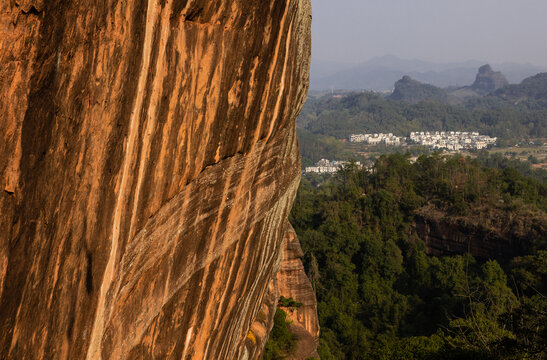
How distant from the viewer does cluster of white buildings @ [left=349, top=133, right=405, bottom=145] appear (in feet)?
424

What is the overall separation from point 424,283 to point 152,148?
27.4m

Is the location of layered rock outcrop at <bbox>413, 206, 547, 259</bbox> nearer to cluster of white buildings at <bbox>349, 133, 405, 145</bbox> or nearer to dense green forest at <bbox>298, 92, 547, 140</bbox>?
cluster of white buildings at <bbox>349, 133, 405, 145</bbox>

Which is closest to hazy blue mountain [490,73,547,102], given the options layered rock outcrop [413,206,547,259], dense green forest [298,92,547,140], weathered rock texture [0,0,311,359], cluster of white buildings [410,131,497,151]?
dense green forest [298,92,547,140]

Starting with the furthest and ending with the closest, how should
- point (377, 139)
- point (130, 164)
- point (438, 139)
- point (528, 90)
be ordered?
point (528, 90) → point (377, 139) → point (438, 139) → point (130, 164)

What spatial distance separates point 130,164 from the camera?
3.07m

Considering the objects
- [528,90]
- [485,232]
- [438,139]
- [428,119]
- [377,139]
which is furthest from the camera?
[528,90]

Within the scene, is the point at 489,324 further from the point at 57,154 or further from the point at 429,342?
the point at 57,154

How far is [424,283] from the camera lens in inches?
1092

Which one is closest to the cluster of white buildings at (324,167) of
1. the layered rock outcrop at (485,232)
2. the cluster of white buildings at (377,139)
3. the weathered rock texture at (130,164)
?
the cluster of white buildings at (377,139)

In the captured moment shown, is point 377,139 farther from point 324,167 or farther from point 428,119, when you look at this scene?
point 324,167

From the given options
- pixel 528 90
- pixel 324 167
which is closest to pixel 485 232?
pixel 324 167

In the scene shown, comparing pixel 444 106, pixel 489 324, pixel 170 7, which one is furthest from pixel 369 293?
pixel 444 106

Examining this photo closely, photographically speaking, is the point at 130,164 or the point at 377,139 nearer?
the point at 130,164

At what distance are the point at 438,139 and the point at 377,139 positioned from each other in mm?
16907
